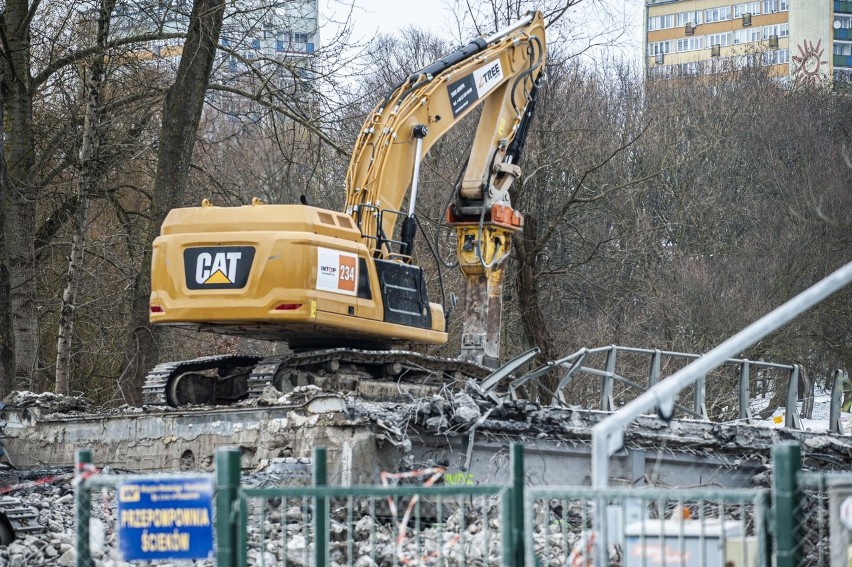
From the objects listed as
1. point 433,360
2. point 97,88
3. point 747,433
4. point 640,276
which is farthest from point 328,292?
point 640,276

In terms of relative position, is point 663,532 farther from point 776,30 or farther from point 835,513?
point 776,30

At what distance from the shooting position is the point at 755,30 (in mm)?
73125

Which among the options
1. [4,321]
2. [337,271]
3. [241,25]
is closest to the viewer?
[337,271]

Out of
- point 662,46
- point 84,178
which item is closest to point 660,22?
point 662,46

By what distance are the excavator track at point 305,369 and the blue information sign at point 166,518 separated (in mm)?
7259

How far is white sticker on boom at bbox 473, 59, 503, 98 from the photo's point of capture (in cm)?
1588

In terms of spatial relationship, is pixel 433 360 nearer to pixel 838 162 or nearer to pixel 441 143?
pixel 441 143

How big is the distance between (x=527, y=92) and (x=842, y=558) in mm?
12394

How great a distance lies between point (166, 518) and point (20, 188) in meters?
15.1

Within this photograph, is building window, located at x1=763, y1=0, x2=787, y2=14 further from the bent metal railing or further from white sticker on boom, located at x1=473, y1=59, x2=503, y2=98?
the bent metal railing

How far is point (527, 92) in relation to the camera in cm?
1689

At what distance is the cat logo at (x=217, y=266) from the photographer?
12.5m

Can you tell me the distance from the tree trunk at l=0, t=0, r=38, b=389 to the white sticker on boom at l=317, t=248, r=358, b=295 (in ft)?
25.5

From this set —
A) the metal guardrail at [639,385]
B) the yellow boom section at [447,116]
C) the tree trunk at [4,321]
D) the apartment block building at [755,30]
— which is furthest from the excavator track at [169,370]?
the apartment block building at [755,30]
